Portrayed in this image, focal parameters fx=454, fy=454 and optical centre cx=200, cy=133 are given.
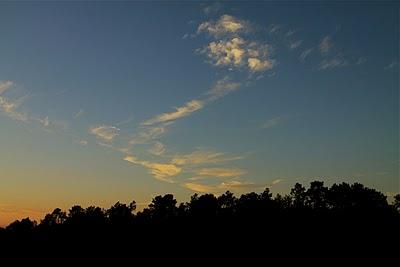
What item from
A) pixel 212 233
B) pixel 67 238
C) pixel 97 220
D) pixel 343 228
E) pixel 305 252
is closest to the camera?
pixel 305 252

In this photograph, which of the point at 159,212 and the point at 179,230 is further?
the point at 159,212

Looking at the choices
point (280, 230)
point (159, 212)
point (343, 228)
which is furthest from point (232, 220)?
point (159, 212)

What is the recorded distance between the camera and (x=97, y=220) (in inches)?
7338

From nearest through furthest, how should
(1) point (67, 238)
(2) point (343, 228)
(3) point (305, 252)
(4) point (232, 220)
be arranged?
(3) point (305, 252)
(2) point (343, 228)
(4) point (232, 220)
(1) point (67, 238)

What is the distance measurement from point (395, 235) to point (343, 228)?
12861mm

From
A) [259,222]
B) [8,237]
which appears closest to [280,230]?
[259,222]

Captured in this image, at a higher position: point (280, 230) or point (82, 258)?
point (280, 230)

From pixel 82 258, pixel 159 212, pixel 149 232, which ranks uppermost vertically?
pixel 159 212

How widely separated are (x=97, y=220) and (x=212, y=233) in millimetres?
72286

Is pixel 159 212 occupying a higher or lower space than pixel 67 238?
higher

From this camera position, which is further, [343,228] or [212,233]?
[212,233]

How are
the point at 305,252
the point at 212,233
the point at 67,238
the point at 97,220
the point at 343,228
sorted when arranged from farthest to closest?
the point at 97,220 → the point at 67,238 → the point at 212,233 → the point at 343,228 → the point at 305,252

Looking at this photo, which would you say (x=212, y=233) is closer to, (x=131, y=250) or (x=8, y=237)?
(x=131, y=250)

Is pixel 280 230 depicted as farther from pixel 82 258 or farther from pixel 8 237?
pixel 8 237
